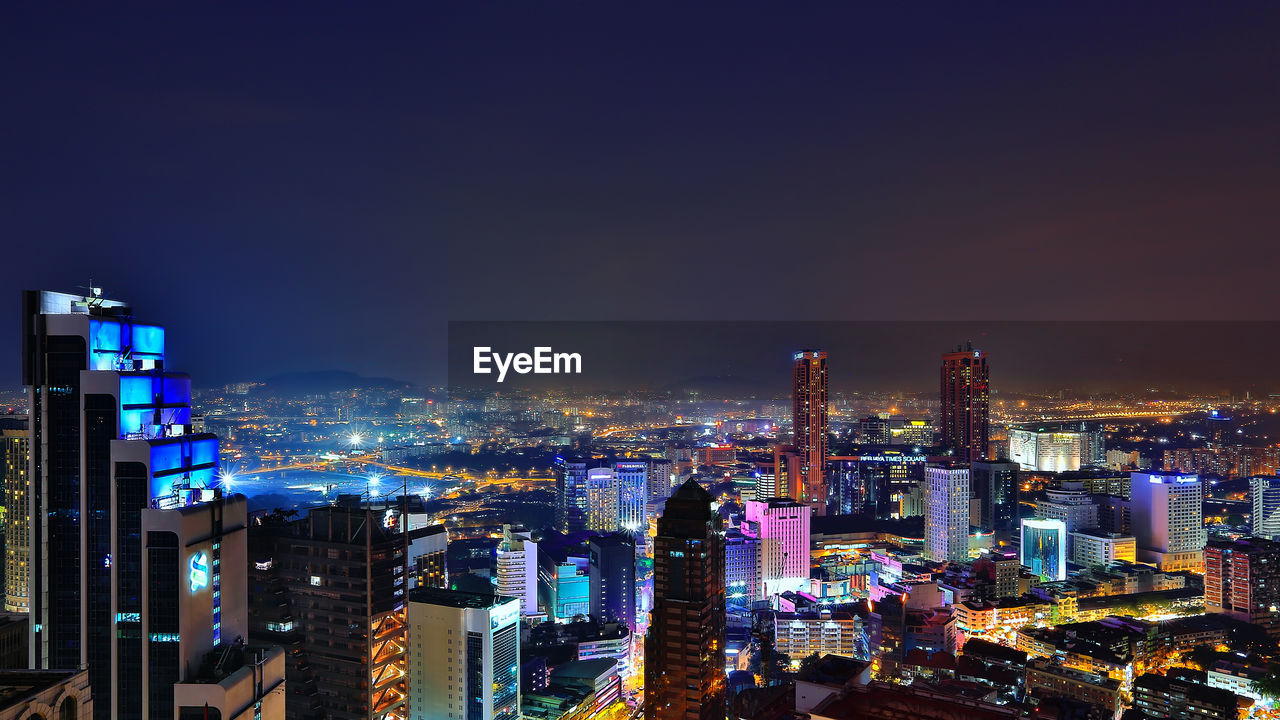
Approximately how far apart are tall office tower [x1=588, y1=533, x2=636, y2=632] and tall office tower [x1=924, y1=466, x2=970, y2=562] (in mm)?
7623

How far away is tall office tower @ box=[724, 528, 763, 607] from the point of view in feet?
47.5

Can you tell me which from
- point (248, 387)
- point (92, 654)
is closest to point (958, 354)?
point (248, 387)

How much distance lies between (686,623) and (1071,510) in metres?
12.9

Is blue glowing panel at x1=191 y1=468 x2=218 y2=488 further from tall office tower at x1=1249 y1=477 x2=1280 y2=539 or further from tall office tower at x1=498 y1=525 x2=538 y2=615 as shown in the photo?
tall office tower at x1=1249 y1=477 x2=1280 y2=539

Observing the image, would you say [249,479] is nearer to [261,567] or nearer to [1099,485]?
[261,567]

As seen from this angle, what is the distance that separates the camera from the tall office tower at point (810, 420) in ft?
64.3

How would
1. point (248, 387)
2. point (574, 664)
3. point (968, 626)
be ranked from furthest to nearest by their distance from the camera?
point (968, 626) < point (248, 387) < point (574, 664)

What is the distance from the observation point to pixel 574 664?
1018 centimetres

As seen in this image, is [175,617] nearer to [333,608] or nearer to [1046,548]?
[333,608]

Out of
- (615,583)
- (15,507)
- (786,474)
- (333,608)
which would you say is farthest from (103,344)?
(786,474)

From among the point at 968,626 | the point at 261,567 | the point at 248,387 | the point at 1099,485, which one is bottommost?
the point at 968,626

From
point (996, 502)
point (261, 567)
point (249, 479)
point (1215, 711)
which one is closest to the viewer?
point (261, 567)

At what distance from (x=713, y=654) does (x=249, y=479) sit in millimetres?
5518

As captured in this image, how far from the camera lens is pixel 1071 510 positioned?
1731cm
